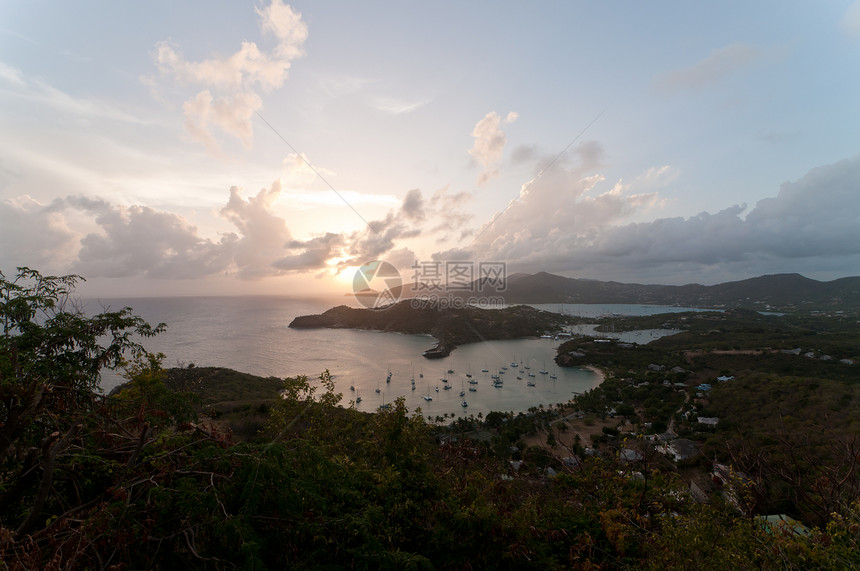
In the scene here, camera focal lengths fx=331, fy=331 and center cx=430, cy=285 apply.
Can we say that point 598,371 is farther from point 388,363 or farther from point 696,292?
point 696,292

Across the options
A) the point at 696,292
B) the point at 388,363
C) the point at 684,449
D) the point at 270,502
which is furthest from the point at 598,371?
the point at 696,292

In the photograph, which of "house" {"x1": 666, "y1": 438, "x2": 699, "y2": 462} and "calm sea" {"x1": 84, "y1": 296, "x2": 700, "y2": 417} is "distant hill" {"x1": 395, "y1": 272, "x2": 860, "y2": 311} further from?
"house" {"x1": 666, "y1": 438, "x2": 699, "y2": 462}

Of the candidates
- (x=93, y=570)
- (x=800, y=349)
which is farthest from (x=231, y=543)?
(x=800, y=349)

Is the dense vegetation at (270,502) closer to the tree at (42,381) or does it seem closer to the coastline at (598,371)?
the tree at (42,381)

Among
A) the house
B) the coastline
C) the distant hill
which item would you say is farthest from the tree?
the distant hill

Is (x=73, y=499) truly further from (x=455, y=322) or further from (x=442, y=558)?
(x=455, y=322)

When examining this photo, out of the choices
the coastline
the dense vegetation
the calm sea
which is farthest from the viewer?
the coastline
